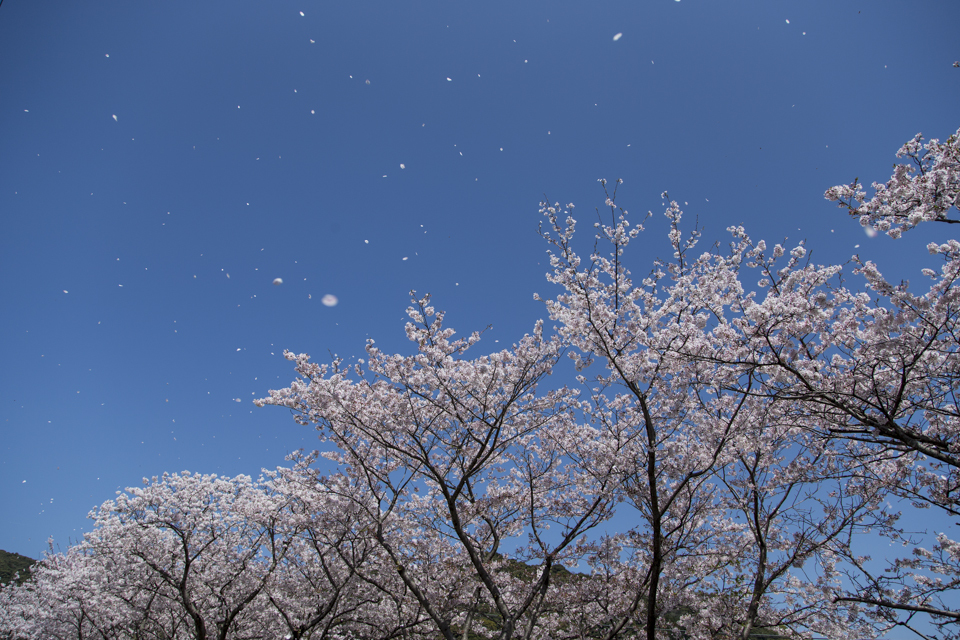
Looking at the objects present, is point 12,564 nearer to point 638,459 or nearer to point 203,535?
point 203,535

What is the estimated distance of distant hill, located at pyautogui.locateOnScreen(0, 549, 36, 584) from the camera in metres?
41.9

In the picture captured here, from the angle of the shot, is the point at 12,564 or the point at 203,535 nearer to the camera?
the point at 203,535

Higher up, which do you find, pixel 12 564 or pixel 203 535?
pixel 203 535

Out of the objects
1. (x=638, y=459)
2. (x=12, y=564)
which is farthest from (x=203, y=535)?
(x=12, y=564)

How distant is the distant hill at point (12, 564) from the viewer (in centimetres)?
4188

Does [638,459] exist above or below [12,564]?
above

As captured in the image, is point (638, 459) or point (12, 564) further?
point (12, 564)

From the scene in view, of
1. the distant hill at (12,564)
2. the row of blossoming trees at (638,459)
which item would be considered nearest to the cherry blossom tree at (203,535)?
the row of blossoming trees at (638,459)

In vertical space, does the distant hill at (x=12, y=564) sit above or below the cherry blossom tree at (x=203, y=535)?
below

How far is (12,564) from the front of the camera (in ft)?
150

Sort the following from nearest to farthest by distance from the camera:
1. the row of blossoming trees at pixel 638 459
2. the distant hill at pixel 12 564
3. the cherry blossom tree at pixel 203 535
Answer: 1. the row of blossoming trees at pixel 638 459
2. the cherry blossom tree at pixel 203 535
3. the distant hill at pixel 12 564

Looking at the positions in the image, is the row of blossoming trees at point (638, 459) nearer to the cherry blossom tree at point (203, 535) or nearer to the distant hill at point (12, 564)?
the cherry blossom tree at point (203, 535)

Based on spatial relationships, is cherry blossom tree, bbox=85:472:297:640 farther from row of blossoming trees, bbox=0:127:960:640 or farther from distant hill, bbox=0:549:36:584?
distant hill, bbox=0:549:36:584

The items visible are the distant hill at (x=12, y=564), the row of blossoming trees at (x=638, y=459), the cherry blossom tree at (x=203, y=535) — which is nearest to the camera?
the row of blossoming trees at (x=638, y=459)
